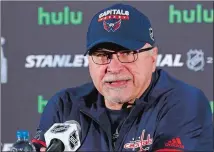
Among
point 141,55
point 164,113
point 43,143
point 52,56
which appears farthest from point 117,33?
point 52,56

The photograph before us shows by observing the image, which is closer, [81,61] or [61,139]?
[61,139]

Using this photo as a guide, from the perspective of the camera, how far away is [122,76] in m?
2.31

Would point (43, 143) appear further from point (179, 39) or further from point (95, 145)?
point (179, 39)

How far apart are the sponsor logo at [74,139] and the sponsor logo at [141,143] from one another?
1.61 ft

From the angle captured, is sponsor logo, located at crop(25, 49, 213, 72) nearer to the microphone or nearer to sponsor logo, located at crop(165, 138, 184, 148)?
sponsor logo, located at crop(165, 138, 184, 148)

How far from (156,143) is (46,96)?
96.4 inches

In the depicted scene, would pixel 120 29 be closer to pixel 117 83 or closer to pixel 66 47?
pixel 117 83

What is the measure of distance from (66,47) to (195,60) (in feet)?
3.01

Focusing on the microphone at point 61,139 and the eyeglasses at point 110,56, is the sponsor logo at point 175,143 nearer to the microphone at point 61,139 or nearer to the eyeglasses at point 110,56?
the eyeglasses at point 110,56

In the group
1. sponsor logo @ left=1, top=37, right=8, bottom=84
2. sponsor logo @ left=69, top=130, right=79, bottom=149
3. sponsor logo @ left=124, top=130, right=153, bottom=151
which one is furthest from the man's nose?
sponsor logo @ left=1, top=37, right=8, bottom=84

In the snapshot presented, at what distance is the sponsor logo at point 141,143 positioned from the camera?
239cm

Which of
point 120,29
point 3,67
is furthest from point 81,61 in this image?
point 120,29

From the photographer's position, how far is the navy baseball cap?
233 centimetres

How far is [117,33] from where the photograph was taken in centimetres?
235
